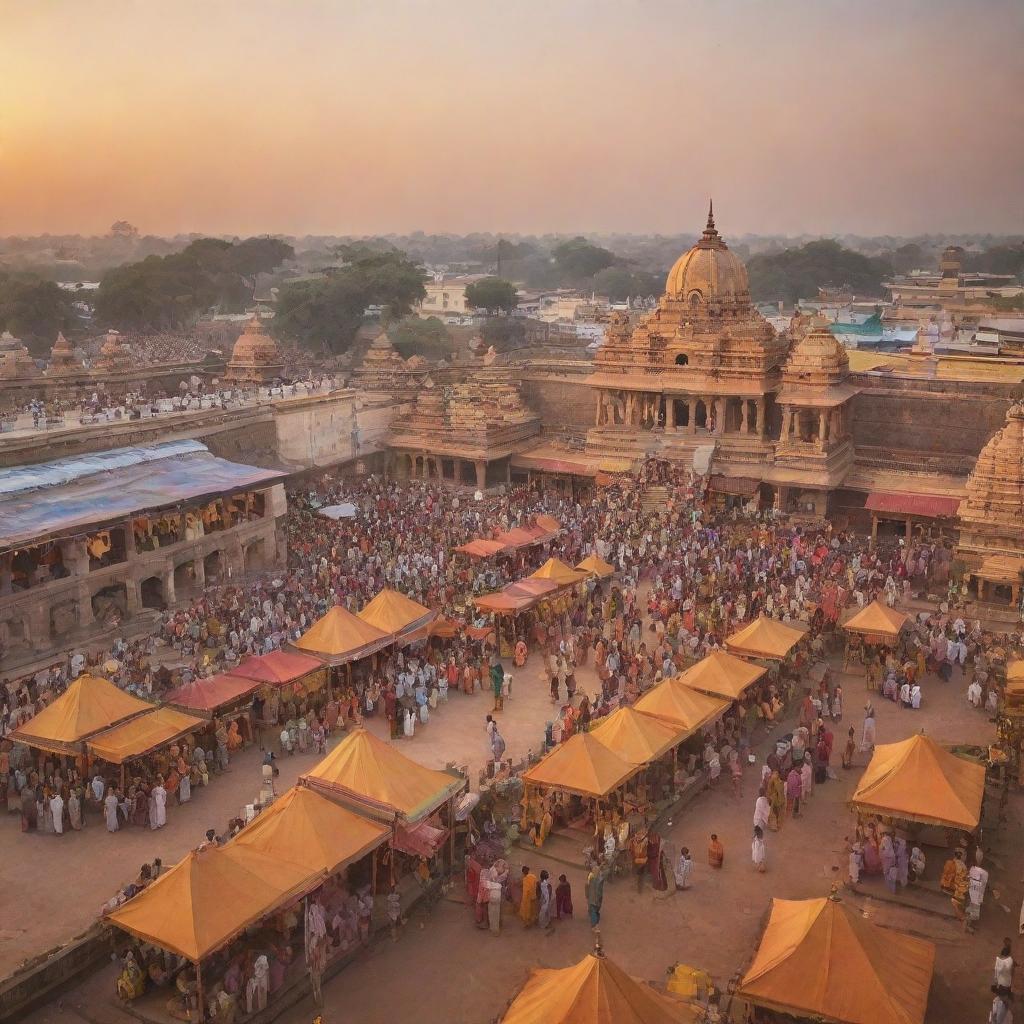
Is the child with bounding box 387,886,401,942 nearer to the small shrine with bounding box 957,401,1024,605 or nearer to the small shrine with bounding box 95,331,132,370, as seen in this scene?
the small shrine with bounding box 957,401,1024,605

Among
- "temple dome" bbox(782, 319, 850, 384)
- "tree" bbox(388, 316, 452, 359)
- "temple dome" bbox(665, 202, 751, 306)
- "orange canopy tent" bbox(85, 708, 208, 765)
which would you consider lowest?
"orange canopy tent" bbox(85, 708, 208, 765)

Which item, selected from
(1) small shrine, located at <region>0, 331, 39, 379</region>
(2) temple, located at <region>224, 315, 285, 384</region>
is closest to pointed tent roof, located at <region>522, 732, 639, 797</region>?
(2) temple, located at <region>224, 315, 285, 384</region>

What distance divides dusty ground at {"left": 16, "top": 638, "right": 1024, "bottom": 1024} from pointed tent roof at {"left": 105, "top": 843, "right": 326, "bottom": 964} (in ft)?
3.28

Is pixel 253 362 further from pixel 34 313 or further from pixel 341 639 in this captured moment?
pixel 341 639

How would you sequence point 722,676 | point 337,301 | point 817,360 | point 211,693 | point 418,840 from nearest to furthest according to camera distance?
→ point 418,840 < point 211,693 < point 722,676 < point 817,360 < point 337,301

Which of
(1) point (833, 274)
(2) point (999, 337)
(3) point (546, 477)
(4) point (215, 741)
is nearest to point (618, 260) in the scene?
(1) point (833, 274)

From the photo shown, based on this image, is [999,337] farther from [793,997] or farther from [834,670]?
[793,997]

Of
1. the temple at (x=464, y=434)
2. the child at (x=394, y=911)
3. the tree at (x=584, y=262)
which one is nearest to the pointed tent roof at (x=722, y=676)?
the child at (x=394, y=911)

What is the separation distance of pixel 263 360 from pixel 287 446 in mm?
8217

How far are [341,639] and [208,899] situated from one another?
7.30 metres

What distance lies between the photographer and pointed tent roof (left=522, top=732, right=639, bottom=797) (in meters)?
12.4

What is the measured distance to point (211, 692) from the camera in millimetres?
15086

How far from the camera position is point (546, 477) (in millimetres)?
31438

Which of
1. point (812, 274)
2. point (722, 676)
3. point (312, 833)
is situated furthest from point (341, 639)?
point (812, 274)
